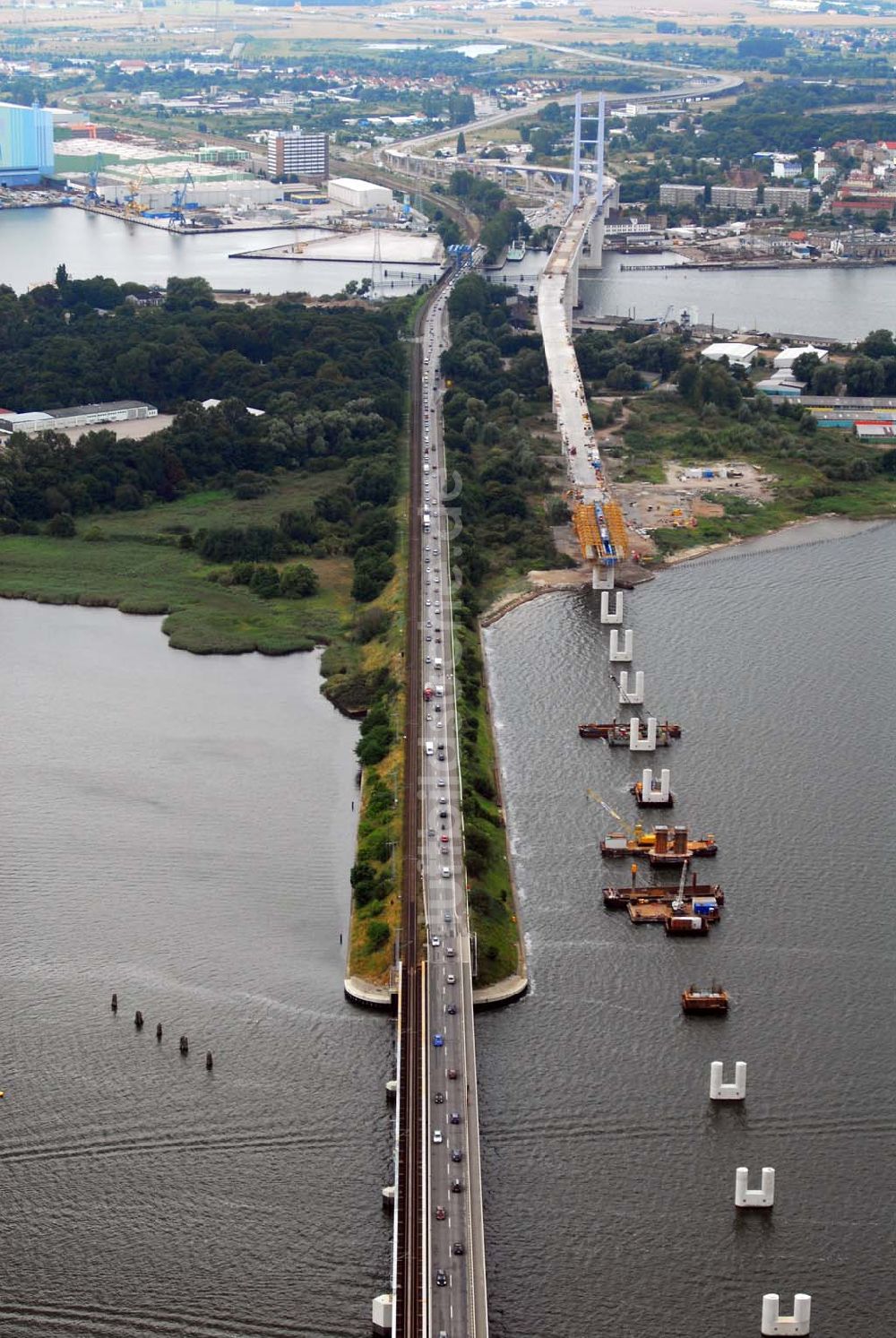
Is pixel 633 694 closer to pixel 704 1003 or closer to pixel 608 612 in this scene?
pixel 608 612

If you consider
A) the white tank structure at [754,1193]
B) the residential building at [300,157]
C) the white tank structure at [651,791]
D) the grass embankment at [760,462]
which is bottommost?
the white tank structure at [754,1193]

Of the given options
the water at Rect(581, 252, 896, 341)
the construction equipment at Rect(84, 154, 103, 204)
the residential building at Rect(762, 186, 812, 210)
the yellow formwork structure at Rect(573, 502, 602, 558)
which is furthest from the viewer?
the construction equipment at Rect(84, 154, 103, 204)

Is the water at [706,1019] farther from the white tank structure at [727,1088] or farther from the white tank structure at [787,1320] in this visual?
the white tank structure at [787,1320]

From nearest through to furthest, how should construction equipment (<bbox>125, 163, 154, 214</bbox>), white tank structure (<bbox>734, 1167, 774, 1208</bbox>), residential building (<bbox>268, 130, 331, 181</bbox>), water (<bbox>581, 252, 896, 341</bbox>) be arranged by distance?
white tank structure (<bbox>734, 1167, 774, 1208</bbox>), water (<bbox>581, 252, 896, 341</bbox>), construction equipment (<bbox>125, 163, 154, 214</bbox>), residential building (<bbox>268, 130, 331, 181</bbox>)

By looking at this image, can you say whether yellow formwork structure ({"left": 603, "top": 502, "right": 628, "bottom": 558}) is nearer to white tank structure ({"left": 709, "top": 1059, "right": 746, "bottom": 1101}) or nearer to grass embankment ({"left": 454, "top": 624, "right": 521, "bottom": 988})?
grass embankment ({"left": 454, "top": 624, "right": 521, "bottom": 988})

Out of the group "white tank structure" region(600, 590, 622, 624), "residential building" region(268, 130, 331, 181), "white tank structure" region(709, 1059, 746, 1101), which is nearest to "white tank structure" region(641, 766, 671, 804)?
"white tank structure" region(709, 1059, 746, 1101)

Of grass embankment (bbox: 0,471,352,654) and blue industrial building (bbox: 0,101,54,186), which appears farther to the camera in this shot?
blue industrial building (bbox: 0,101,54,186)

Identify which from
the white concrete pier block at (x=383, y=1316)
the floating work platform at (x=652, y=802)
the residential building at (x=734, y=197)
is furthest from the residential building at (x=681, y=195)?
the white concrete pier block at (x=383, y=1316)
